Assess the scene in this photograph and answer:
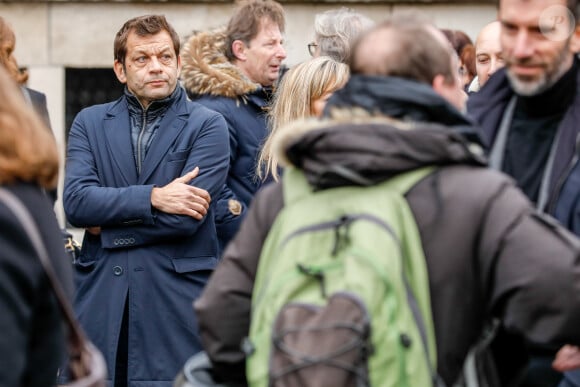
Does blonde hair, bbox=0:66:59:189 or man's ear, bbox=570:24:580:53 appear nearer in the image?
blonde hair, bbox=0:66:59:189

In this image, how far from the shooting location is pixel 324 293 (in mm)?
3439

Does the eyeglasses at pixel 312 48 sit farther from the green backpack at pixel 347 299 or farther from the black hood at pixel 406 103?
the green backpack at pixel 347 299

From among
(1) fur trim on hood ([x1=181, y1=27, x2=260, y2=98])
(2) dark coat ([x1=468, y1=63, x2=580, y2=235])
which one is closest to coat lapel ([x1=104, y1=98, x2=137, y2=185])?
(1) fur trim on hood ([x1=181, y1=27, x2=260, y2=98])

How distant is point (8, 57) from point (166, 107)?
0.75 meters

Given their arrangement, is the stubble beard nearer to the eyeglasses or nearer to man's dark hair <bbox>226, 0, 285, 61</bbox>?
the eyeglasses

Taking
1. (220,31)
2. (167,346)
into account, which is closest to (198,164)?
(167,346)

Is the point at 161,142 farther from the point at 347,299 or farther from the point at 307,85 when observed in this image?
the point at 347,299

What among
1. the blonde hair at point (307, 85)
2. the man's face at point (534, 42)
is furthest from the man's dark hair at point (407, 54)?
the blonde hair at point (307, 85)

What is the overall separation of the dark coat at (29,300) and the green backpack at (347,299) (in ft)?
1.66

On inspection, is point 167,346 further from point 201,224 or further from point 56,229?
point 56,229

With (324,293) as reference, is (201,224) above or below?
below

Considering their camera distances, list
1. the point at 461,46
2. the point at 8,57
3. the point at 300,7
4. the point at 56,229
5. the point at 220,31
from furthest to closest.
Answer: the point at 300,7 → the point at 461,46 → the point at 220,31 → the point at 8,57 → the point at 56,229

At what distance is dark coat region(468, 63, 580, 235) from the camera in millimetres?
3932

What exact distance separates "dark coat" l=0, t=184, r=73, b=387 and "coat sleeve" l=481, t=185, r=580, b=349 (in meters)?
1.04
